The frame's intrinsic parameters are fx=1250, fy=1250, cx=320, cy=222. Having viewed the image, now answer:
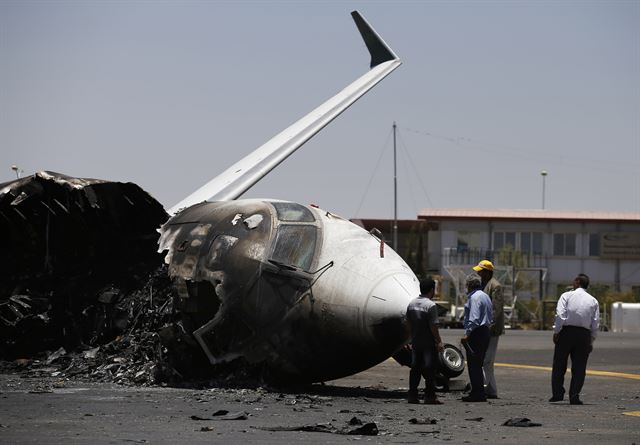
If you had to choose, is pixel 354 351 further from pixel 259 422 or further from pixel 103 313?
pixel 103 313

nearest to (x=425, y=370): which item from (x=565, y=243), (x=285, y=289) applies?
(x=285, y=289)

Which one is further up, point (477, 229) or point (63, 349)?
point (477, 229)

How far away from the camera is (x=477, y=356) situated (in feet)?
56.7

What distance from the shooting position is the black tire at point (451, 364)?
18.8 meters

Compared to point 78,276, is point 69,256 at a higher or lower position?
higher

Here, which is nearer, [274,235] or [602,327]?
[274,235]

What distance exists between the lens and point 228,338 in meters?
16.7

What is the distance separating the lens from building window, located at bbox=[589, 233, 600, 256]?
90.9 m

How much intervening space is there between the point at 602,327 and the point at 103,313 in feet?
162

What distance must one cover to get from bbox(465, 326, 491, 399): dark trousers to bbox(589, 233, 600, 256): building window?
75.3m

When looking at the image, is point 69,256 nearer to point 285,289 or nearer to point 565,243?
point 285,289

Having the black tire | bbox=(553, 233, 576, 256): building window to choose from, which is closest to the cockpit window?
the black tire

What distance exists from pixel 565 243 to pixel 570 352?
74.0 m

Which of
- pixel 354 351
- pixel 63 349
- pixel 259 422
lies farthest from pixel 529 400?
pixel 63 349
